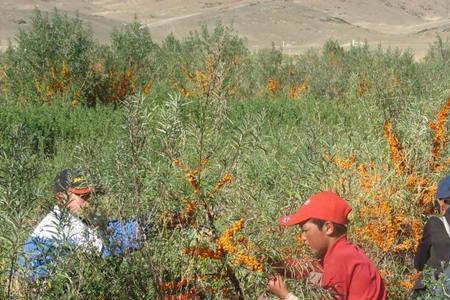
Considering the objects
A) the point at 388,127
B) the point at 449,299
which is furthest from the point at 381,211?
the point at 449,299

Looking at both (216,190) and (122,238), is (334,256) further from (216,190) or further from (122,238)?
A: (122,238)

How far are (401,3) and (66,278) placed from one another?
361ft

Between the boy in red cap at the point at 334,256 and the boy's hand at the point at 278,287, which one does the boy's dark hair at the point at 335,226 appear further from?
the boy's hand at the point at 278,287

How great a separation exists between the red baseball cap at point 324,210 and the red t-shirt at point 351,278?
19cm

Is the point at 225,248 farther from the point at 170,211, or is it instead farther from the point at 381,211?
the point at 381,211

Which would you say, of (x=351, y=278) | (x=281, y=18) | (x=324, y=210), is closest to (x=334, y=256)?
(x=351, y=278)

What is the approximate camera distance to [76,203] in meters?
4.19

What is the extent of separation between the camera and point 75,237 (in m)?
3.77

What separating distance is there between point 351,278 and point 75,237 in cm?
139

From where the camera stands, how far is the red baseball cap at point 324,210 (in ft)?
12.2

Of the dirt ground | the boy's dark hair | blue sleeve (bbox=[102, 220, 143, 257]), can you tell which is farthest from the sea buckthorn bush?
the dirt ground

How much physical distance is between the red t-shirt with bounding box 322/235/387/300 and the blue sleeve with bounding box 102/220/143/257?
954 mm

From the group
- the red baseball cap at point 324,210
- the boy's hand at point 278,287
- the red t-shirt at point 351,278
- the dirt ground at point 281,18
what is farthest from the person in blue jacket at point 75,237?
the dirt ground at point 281,18

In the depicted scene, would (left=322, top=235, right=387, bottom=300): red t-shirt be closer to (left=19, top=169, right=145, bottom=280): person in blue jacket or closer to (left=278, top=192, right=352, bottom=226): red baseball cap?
(left=278, top=192, right=352, bottom=226): red baseball cap
